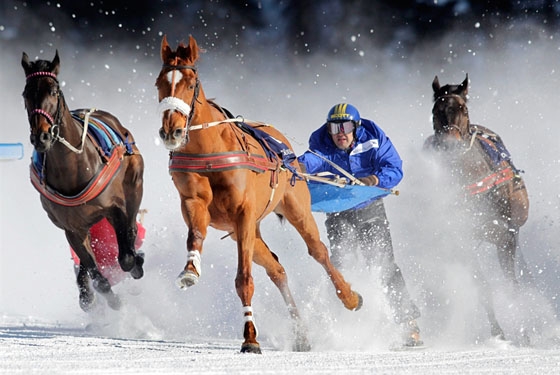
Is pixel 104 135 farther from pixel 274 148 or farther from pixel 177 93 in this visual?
pixel 177 93

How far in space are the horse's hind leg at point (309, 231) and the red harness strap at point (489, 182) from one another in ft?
4.40

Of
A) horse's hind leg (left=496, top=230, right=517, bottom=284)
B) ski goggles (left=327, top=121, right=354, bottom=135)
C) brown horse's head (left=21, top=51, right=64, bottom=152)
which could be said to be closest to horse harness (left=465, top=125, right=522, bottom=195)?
horse's hind leg (left=496, top=230, right=517, bottom=284)

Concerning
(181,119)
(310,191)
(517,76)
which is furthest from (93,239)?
(517,76)

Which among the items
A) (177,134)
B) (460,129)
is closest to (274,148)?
(177,134)

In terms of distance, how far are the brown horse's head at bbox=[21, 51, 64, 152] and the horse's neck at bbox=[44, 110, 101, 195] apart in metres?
0.18

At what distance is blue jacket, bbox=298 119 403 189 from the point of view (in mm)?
6551

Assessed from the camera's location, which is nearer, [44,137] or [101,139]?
[44,137]

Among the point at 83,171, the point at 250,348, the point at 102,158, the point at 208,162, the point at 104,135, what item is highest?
the point at 104,135

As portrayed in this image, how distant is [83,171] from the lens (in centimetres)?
612

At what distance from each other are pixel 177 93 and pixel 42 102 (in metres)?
1.19

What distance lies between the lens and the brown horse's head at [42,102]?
556 cm

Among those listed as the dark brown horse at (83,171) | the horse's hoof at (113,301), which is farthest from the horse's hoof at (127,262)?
the horse's hoof at (113,301)

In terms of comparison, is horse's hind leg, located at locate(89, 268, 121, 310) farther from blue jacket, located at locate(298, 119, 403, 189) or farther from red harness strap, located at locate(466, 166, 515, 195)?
red harness strap, located at locate(466, 166, 515, 195)

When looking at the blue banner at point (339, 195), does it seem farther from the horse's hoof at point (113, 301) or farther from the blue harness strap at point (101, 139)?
the horse's hoof at point (113, 301)
